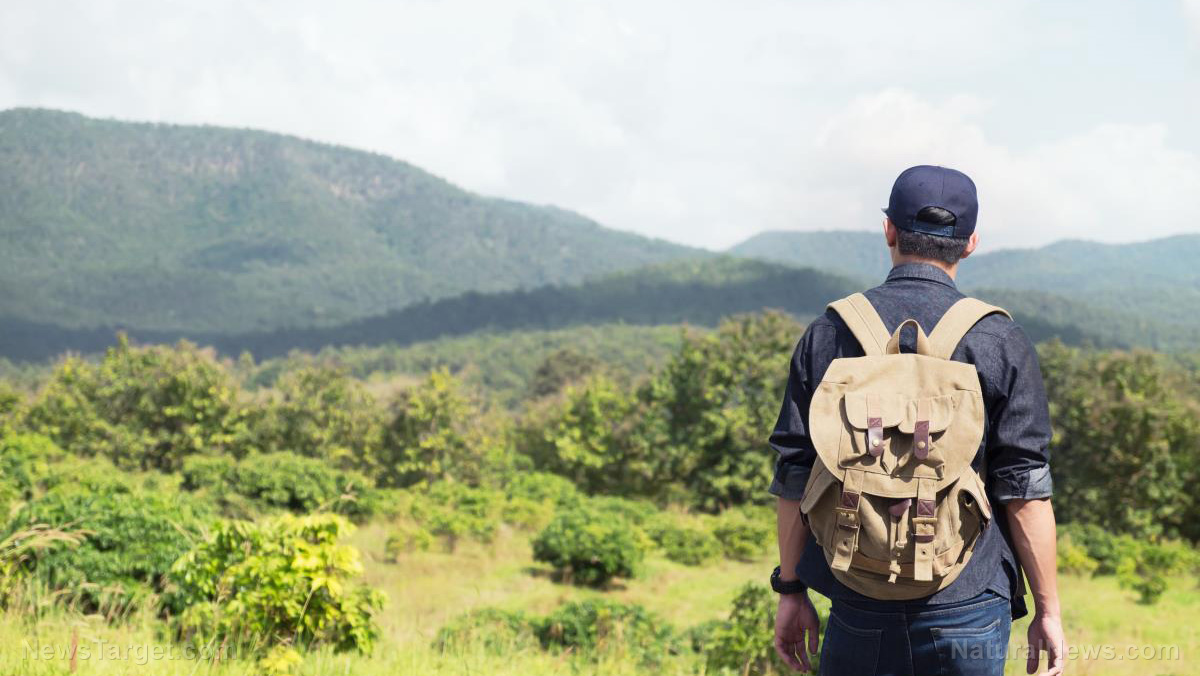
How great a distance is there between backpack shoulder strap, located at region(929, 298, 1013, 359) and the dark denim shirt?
0.09ft

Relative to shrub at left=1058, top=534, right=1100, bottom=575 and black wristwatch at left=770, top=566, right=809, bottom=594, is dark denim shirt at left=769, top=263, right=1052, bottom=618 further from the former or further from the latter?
shrub at left=1058, top=534, right=1100, bottom=575

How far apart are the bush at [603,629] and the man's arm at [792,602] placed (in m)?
4.82

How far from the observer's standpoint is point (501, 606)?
10812mm

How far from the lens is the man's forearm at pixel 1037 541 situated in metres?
2.19

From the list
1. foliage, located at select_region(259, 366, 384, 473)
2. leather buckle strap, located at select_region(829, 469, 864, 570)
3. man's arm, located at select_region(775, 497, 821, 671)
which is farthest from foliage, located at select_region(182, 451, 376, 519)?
leather buckle strap, located at select_region(829, 469, 864, 570)

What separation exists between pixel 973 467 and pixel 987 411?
15cm

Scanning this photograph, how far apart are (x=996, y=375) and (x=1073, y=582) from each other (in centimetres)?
1554

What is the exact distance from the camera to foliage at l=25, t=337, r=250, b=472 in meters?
26.5

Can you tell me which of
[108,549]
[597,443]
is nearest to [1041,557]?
[108,549]

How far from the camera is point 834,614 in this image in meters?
2.36

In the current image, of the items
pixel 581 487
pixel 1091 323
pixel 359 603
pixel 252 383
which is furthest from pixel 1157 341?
pixel 359 603

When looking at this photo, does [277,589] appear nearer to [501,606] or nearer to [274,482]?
[501,606]

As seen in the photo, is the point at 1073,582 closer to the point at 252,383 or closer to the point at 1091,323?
the point at 252,383

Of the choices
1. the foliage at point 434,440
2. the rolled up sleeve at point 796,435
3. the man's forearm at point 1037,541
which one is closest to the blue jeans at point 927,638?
the man's forearm at point 1037,541
